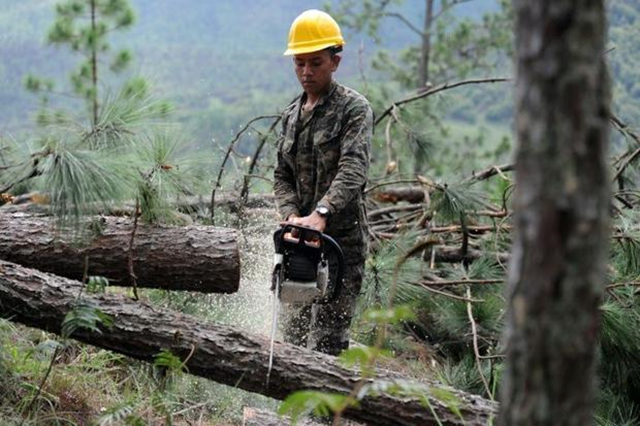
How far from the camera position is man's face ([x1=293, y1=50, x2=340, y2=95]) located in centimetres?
438

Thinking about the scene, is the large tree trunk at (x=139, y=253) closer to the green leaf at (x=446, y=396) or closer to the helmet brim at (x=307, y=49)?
the helmet brim at (x=307, y=49)

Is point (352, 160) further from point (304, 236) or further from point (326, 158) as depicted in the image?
point (304, 236)

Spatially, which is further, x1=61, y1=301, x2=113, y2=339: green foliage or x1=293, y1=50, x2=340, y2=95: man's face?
x1=293, y1=50, x2=340, y2=95: man's face

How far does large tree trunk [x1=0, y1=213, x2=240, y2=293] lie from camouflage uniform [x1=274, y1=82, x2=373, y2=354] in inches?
17.6

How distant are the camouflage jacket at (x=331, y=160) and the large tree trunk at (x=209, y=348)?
2.93 feet

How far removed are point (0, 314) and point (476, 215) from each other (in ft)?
11.7

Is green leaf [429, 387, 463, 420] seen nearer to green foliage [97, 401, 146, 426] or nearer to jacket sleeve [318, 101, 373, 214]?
green foliage [97, 401, 146, 426]

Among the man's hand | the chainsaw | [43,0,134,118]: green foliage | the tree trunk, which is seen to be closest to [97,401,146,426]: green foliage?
the chainsaw

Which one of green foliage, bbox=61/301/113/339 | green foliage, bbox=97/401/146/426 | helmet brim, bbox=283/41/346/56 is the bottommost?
green foliage, bbox=97/401/146/426

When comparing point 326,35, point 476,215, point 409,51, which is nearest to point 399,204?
point 476,215

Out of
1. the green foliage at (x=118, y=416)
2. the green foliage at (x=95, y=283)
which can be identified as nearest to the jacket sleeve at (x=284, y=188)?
the green foliage at (x=95, y=283)

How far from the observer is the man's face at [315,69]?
4.38 metres

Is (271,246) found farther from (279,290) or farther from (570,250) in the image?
(570,250)

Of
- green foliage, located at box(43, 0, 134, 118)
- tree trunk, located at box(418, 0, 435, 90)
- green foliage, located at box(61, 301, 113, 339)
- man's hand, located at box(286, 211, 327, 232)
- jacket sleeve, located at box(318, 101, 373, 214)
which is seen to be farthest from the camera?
tree trunk, located at box(418, 0, 435, 90)
